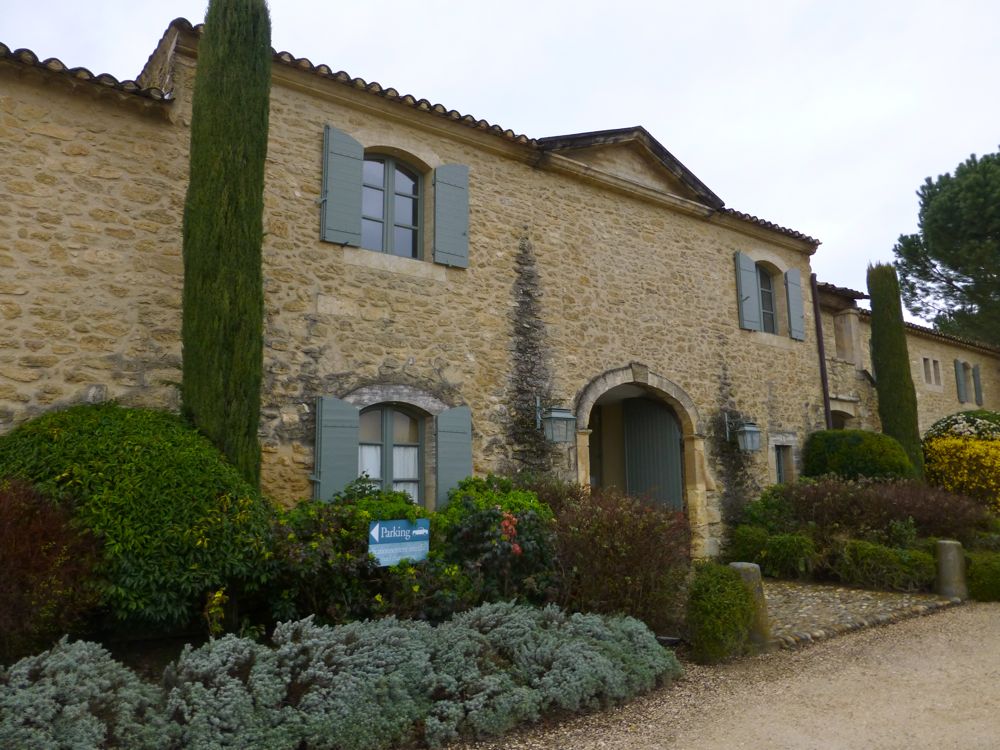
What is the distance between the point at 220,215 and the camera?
5.56m

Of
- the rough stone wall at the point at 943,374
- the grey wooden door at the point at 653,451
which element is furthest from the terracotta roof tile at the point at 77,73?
the rough stone wall at the point at 943,374

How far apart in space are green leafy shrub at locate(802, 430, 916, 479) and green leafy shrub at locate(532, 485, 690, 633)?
19.3ft

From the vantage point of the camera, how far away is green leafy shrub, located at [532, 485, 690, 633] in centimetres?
550

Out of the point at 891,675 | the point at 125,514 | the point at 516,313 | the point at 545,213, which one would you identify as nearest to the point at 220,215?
the point at 125,514

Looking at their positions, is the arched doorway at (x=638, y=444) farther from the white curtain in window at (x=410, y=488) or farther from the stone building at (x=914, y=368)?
the stone building at (x=914, y=368)

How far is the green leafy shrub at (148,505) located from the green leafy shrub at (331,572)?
22 centimetres

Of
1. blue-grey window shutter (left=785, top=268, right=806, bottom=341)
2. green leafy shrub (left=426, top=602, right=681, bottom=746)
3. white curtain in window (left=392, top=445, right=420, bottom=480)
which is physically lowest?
green leafy shrub (left=426, top=602, right=681, bottom=746)

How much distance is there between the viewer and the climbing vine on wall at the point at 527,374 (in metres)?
7.87

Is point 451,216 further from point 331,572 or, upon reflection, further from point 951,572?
point 951,572

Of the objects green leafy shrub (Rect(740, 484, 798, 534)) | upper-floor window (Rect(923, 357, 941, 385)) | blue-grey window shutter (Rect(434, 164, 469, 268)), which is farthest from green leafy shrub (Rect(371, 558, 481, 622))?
upper-floor window (Rect(923, 357, 941, 385))

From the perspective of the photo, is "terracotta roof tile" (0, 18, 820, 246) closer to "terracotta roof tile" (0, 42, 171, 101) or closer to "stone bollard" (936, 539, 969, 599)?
"terracotta roof tile" (0, 42, 171, 101)

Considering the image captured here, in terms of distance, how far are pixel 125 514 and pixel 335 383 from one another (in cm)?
262

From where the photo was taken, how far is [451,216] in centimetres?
771

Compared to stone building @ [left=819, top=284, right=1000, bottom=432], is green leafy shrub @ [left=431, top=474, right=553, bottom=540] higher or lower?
lower
